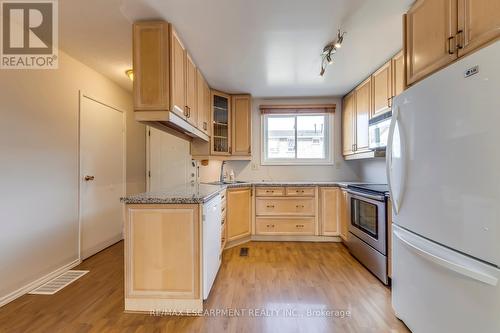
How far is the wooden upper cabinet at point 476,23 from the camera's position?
1.08 metres

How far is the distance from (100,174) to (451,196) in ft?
11.8

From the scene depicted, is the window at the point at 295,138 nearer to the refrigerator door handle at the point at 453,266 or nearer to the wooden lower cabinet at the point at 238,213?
the wooden lower cabinet at the point at 238,213

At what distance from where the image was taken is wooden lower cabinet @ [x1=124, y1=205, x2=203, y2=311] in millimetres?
1819

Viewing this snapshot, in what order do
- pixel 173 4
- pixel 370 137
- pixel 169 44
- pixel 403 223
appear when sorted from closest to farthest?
pixel 403 223 < pixel 173 4 < pixel 169 44 < pixel 370 137

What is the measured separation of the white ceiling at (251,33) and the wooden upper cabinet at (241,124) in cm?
67

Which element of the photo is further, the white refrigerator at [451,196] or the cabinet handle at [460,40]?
the cabinet handle at [460,40]

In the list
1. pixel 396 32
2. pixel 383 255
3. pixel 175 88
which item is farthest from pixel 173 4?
pixel 383 255

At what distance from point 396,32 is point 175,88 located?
2.01 meters

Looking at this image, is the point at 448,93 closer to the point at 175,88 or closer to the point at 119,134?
the point at 175,88

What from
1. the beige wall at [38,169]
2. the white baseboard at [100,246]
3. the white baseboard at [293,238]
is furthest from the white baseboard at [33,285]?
the white baseboard at [293,238]

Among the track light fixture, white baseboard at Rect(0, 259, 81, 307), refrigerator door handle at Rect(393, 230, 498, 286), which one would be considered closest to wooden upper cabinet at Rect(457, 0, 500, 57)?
the track light fixture

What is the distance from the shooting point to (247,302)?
1.95m

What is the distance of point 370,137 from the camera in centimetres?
290

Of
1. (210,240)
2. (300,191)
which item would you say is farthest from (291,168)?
(210,240)
